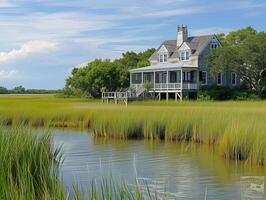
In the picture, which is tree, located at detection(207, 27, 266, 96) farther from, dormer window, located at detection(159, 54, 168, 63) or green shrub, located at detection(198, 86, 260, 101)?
dormer window, located at detection(159, 54, 168, 63)

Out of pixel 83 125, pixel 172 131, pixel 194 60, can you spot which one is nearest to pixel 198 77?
pixel 194 60

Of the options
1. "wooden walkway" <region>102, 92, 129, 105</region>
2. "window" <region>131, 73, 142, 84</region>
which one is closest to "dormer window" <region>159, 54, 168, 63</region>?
"window" <region>131, 73, 142, 84</region>

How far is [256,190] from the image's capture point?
37.8 ft

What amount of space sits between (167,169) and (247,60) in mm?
39104

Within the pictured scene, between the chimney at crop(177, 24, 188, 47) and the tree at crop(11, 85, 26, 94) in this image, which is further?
the tree at crop(11, 85, 26, 94)

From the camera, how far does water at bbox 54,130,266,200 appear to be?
11.6 m

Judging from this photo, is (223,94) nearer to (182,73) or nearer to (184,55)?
(182,73)

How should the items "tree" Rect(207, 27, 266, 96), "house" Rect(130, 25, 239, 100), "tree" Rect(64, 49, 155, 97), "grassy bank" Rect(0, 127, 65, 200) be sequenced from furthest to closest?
"tree" Rect(64, 49, 155, 97) → "house" Rect(130, 25, 239, 100) → "tree" Rect(207, 27, 266, 96) → "grassy bank" Rect(0, 127, 65, 200)

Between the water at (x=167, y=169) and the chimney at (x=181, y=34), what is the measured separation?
132ft

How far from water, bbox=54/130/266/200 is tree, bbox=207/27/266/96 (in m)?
32.2

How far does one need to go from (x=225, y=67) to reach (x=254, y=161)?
3867 centimetres

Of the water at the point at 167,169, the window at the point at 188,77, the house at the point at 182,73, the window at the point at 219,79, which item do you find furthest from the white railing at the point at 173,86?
the water at the point at 167,169

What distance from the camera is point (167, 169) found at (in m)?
14.7

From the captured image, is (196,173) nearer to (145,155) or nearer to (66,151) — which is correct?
(145,155)
